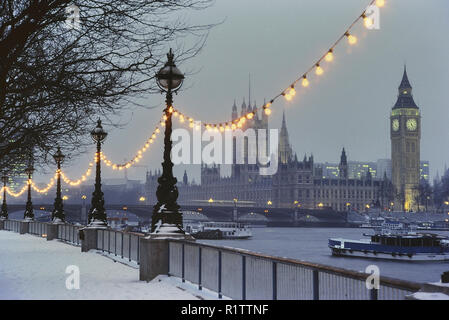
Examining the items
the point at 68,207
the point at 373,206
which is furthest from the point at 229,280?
the point at 373,206

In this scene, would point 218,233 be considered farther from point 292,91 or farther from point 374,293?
point 374,293

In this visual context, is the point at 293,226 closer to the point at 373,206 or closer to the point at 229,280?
the point at 373,206

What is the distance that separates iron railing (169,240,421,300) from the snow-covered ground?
0.35 metres

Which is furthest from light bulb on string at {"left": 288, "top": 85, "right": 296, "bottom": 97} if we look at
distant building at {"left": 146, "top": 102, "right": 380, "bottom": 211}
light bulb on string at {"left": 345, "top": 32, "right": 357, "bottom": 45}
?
distant building at {"left": 146, "top": 102, "right": 380, "bottom": 211}

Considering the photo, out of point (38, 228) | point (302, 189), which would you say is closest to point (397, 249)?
point (38, 228)

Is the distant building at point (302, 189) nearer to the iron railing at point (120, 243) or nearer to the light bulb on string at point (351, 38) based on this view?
the iron railing at point (120, 243)

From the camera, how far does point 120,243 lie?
1939 cm

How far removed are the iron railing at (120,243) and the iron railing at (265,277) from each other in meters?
4.35

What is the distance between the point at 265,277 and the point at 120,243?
10.8 metres

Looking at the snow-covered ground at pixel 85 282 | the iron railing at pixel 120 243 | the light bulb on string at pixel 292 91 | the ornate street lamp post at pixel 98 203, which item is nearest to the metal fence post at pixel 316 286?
the snow-covered ground at pixel 85 282

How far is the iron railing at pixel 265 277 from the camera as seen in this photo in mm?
6875

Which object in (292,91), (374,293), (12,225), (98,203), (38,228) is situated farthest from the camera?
(12,225)

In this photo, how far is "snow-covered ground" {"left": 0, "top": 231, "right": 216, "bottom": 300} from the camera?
10961mm

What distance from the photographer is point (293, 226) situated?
139 m
